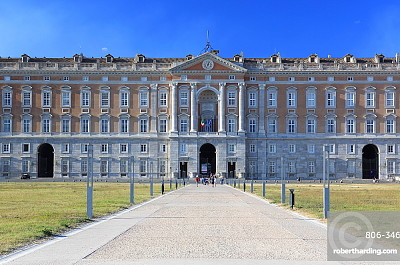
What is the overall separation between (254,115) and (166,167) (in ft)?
53.7

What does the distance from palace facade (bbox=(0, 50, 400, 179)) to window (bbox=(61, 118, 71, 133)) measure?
160 millimetres

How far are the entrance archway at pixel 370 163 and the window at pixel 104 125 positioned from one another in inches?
1637

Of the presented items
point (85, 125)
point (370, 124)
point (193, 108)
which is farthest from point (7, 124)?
point (370, 124)

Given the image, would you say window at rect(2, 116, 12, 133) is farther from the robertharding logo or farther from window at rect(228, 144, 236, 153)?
the robertharding logo

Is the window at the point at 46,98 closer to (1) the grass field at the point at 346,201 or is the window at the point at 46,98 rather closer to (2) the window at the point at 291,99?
(2) the window at the point at 291,99

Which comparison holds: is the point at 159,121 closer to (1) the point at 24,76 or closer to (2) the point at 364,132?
(1) the point at 24,76

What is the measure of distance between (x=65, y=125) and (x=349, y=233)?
251ft

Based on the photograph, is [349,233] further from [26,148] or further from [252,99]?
[26,148]

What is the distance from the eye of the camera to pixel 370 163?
8950 centimetres

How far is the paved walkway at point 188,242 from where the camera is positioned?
474 inches

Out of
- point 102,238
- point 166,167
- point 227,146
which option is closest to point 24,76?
point 166,167

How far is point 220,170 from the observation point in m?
86.4

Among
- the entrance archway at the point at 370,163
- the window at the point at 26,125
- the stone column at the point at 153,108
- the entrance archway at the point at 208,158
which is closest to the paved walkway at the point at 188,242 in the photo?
the entrance archway at the point at 208,158

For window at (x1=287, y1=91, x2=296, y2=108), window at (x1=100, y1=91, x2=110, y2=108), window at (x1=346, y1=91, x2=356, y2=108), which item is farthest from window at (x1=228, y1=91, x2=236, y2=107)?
window at (x1=100, y1=91, x2=110, y2=108)
